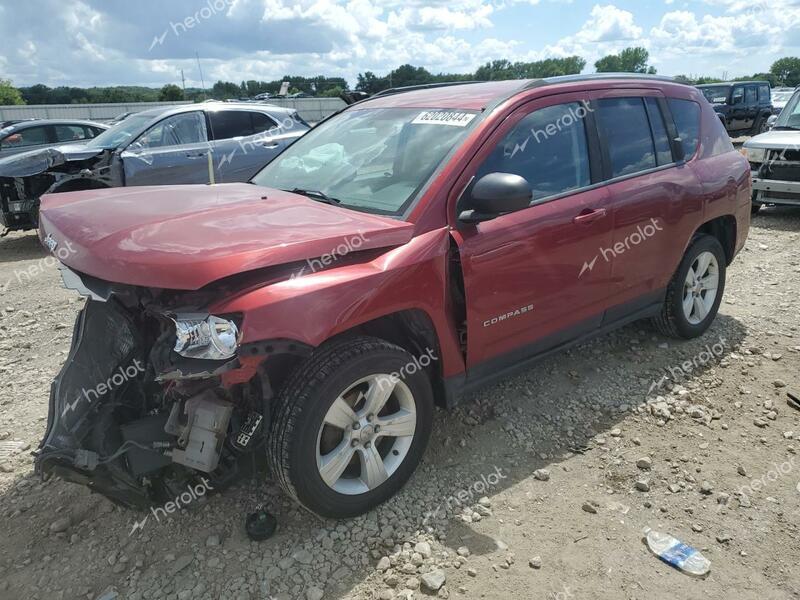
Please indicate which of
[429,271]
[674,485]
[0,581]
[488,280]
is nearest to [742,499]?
[674,485]

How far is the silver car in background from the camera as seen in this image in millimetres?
11844

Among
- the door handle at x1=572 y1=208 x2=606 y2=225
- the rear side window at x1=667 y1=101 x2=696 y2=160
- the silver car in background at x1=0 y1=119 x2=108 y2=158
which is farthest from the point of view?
the silver car in background at x1=0 y1=119 x2=108 y2=158

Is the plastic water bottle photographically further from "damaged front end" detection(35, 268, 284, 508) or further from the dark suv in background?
the dark suv in background

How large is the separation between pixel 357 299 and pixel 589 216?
5.45 ft

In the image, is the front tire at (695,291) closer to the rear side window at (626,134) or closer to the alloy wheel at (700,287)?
the alloy wheel at (700,287)

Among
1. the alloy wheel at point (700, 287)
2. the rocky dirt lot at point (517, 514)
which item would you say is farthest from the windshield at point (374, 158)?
the alloy wheel at point (700, 287)

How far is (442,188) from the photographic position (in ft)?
9.57

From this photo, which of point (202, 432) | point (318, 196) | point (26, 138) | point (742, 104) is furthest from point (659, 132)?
point (742, 104)

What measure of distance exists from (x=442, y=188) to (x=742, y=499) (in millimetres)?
2160

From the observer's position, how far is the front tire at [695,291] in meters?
4.39

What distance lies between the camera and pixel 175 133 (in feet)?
28.8

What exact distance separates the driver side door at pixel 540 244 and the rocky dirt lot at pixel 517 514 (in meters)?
0.56

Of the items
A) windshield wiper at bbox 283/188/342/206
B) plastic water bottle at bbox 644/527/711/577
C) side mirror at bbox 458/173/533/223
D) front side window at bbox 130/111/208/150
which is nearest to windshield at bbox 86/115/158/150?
front side window at bbox 130/111/208/150

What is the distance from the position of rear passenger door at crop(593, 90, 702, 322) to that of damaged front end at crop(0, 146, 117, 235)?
677cm
